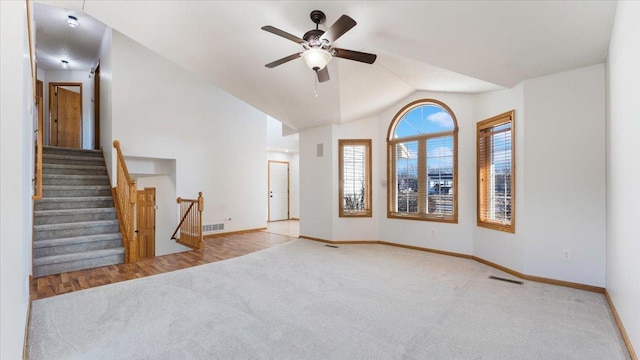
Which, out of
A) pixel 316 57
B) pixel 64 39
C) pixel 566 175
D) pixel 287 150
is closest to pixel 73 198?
pixel 64 39

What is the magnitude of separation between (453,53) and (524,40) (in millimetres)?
666

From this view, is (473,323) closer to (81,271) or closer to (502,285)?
(502,285)

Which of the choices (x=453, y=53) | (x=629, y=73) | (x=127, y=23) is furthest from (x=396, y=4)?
(x=127, y=23)

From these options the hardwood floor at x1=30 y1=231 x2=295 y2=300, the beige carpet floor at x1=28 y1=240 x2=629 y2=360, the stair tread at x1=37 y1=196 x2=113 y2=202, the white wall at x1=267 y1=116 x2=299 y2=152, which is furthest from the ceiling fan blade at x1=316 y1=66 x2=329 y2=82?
the white wall at x1=267 y1=116 x2=299 y2=152

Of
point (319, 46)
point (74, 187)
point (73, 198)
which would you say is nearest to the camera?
point (319, 46)

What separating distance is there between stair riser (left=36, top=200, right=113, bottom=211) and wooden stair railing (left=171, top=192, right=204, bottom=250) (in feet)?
4.36

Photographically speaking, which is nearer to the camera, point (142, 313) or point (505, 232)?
point (142, 313)

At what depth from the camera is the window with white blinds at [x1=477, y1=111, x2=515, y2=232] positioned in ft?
13.0

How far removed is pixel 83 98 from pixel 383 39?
26.1 feet

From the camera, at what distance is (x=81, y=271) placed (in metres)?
3.89

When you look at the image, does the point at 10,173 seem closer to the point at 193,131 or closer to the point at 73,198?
the point at 73,198

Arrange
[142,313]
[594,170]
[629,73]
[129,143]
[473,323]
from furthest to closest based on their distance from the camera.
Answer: [129,143], [594,170], [142,313], [473,323], [629,73]

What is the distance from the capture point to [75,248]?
412 centimetres

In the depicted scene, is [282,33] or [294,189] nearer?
[282,33]
